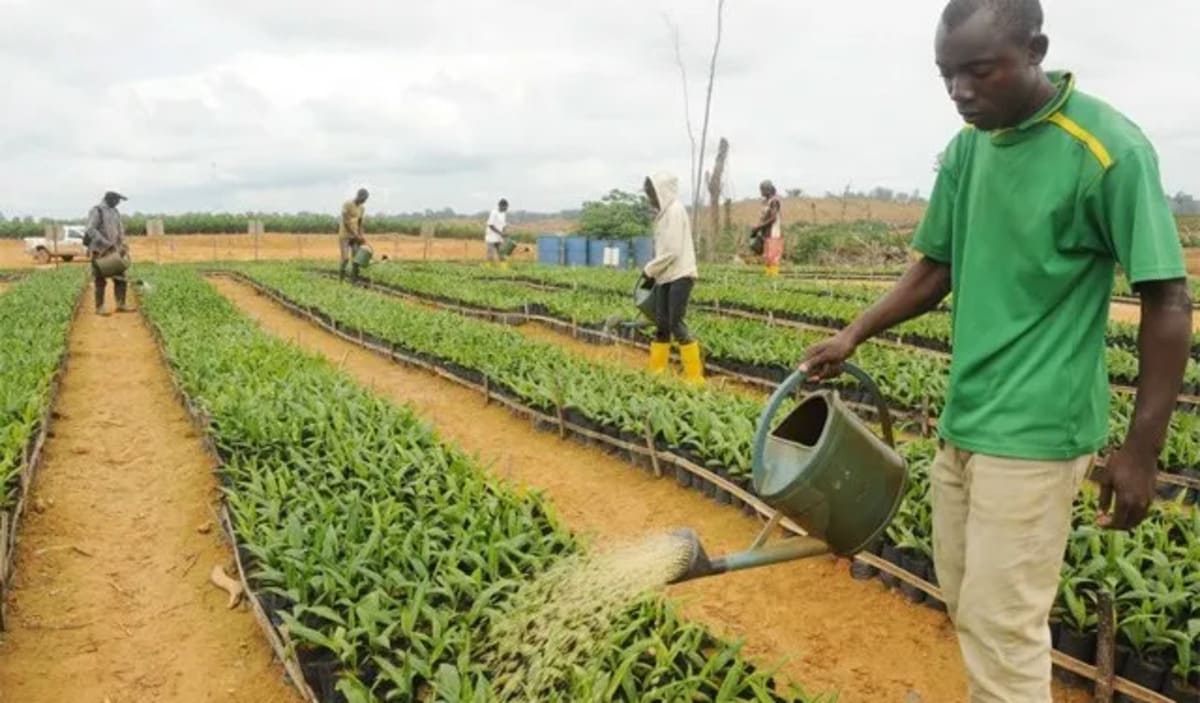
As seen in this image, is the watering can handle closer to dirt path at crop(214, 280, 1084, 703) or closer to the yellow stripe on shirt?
the yellow stripe on shirt

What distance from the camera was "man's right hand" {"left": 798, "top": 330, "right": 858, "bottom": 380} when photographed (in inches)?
102

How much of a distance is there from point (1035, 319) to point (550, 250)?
24159mm

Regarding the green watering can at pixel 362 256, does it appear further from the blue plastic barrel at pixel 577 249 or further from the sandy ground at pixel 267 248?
the sandy ground at pixel 267 248

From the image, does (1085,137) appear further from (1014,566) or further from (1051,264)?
(1014,566)

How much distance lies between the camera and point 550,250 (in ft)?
84.9

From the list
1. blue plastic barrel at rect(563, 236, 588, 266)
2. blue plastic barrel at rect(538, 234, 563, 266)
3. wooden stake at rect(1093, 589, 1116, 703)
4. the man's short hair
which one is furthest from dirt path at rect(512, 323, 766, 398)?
blue plastic barrel at rect(538, 234, 563, 266)

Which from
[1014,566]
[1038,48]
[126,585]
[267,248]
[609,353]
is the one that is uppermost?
[1038,48]

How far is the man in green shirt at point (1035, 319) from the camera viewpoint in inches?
72.6

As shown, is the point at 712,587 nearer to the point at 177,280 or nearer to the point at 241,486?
the point at 241,486

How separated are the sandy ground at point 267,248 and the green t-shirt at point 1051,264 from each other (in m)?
30.4

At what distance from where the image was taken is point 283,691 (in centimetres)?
337

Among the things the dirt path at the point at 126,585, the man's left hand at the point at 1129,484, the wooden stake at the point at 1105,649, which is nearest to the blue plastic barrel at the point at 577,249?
the dirt path at the point at 126,585

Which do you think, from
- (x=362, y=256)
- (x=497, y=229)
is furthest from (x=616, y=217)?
(x=362, y=256)

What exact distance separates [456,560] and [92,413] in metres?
5.33
